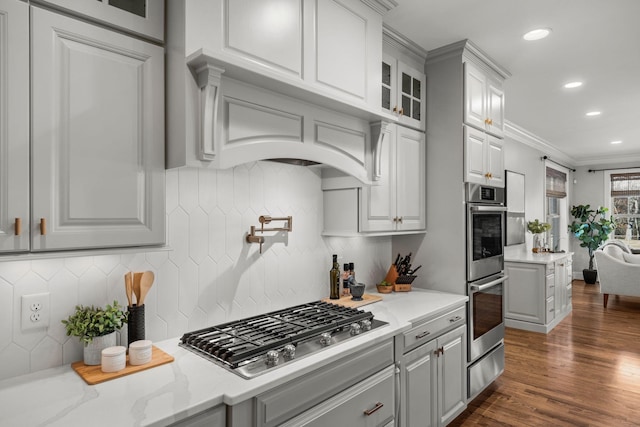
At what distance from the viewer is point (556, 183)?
7.65 metres

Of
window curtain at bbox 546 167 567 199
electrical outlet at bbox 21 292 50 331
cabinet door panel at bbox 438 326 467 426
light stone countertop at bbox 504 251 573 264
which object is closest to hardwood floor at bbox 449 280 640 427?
cabinet door panel at bbox 438 326 467 426

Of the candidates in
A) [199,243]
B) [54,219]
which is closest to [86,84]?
[54,219]

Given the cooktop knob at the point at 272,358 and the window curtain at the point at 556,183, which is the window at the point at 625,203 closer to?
the window curtain at the point at 556,183

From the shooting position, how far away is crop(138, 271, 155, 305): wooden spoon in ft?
5.11

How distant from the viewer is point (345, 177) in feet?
7.77

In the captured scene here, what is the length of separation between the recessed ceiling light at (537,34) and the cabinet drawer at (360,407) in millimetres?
2325

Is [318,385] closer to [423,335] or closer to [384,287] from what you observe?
[423,335]

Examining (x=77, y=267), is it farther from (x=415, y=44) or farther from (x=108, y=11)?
(x=415, y=44)

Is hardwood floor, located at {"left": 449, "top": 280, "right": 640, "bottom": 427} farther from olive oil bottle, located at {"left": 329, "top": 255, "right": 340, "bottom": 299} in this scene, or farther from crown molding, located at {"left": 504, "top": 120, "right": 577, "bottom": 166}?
crown molding, located at {"left": 504, "top": 120, "right": 577, "bottom": 166}

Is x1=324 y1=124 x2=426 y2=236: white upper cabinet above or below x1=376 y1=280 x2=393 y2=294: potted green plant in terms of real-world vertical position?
above

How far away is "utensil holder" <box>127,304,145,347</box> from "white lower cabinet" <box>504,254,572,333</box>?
463 cm

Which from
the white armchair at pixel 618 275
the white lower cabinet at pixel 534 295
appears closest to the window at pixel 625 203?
the white armchair at pixel 618 275

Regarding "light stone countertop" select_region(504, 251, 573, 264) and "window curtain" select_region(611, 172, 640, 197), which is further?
"window curtain" select_region(611, 172, 640, 197)

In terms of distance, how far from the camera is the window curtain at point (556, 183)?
23.9 ft
